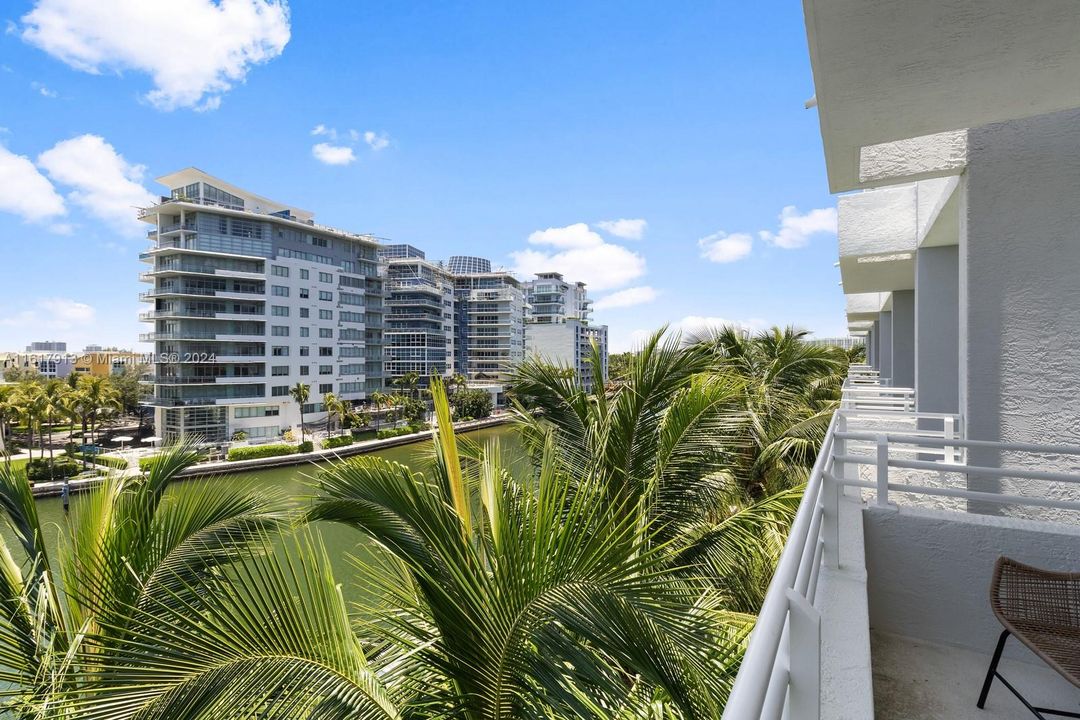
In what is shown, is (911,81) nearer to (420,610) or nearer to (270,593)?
(420,610)

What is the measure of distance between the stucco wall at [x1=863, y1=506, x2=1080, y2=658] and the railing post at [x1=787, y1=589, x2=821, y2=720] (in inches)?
113

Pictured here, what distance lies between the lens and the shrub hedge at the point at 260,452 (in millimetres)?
33781

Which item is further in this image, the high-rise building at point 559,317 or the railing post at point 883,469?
the high-rise building at point 559,317

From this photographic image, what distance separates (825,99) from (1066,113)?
2052mm

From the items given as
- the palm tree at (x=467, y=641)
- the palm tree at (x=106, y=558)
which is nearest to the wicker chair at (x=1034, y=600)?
the palm tree at (x=467, y=641)

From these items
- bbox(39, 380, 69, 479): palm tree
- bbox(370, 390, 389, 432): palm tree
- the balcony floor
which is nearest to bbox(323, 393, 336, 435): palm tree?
bbox(370, 390, 389, 432): palm tree

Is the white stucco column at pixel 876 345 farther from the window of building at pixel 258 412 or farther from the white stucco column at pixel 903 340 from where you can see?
the window of building at pixel 258 412

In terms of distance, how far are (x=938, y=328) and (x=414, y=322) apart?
Answer: 181 ft

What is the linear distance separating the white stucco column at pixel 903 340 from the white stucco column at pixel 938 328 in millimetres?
5904

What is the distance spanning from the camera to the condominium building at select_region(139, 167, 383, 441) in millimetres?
39031

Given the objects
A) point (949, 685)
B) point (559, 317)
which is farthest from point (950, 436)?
point (559, 317)

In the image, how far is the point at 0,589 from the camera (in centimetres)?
333

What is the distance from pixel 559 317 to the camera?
80.8 meters

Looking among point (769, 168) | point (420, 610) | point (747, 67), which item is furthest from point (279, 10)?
point (420, 610)
